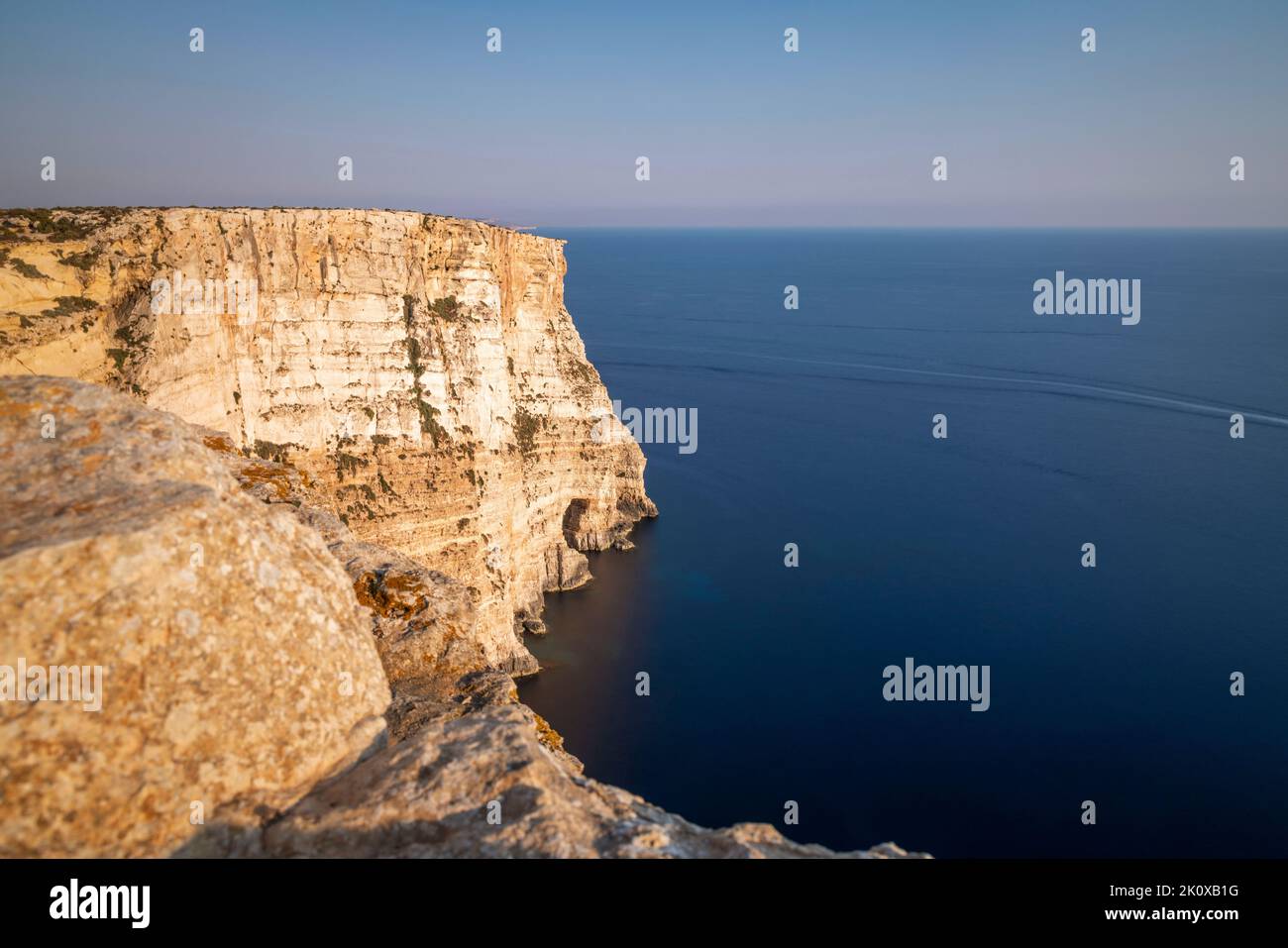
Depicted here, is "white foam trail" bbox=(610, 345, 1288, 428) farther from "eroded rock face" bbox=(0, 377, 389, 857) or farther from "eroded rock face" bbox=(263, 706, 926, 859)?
"eroded rock face" bbox=(0, 377, 389, 857)

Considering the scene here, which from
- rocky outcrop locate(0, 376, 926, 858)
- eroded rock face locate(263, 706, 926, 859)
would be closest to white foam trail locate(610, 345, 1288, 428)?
eroded rock face locate(263, 706, 926, 859)

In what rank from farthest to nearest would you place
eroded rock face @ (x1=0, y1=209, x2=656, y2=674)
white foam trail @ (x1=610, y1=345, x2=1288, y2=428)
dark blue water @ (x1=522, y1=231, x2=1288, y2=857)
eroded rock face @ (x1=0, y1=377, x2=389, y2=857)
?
white foam trail @ (x1=610, y1=345, x2=1288, y2=428)
dark blue water @ (x1=522, y1=231, x2=1288, y2=857)
eroded rock face @ (x1=0, y1=209, x2=656, y2=674)
eroded rock face @ (x1=0, y1=377, x2=389, y2=857)

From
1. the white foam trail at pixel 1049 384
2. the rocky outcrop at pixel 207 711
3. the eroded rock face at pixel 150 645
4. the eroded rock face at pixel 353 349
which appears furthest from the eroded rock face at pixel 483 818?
the white foam trail at pixel 1049 384

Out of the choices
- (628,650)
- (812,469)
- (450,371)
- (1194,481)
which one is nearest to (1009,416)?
(1194,481)

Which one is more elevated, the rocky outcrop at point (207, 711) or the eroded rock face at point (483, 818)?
the rocky outcrop at point (207, 711)

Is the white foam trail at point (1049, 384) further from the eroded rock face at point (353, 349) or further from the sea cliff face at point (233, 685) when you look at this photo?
the sea cliff face at point (233, 685)

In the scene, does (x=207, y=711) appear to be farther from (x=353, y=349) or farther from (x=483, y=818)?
(x=353, y=349)
